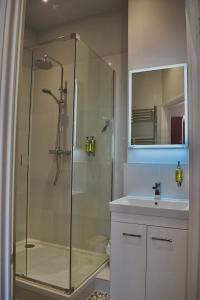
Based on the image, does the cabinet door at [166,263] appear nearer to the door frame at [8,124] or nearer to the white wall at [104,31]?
the door frame at [8,124]

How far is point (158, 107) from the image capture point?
2457 mm

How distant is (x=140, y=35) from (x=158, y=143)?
3.61 feet

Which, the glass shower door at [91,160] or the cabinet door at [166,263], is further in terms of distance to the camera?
the glass shower door at [91,160]

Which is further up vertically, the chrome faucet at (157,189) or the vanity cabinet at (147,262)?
the chrome faucet at (157,189)

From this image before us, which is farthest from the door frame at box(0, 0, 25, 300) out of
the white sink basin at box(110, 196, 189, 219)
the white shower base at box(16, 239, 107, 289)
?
the white shower base at box(16, 239, 107, 289)

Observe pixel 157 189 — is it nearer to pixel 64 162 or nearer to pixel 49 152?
pixel 64 162

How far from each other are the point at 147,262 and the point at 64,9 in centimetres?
276

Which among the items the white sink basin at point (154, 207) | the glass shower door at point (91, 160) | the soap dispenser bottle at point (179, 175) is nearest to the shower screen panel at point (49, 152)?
the glass shower door at point (91, 160)

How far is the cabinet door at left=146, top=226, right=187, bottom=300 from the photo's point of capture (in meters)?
1.79

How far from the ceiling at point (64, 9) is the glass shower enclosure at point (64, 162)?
1.23 ft

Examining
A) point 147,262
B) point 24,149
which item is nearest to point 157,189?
point 147,262

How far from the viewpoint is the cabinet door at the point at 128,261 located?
6.28 ft

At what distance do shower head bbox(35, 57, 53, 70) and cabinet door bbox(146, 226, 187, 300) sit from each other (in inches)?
87.6

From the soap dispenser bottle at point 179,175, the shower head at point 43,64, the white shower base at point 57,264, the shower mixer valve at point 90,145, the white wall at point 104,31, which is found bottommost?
the white shower base at point 57,264
